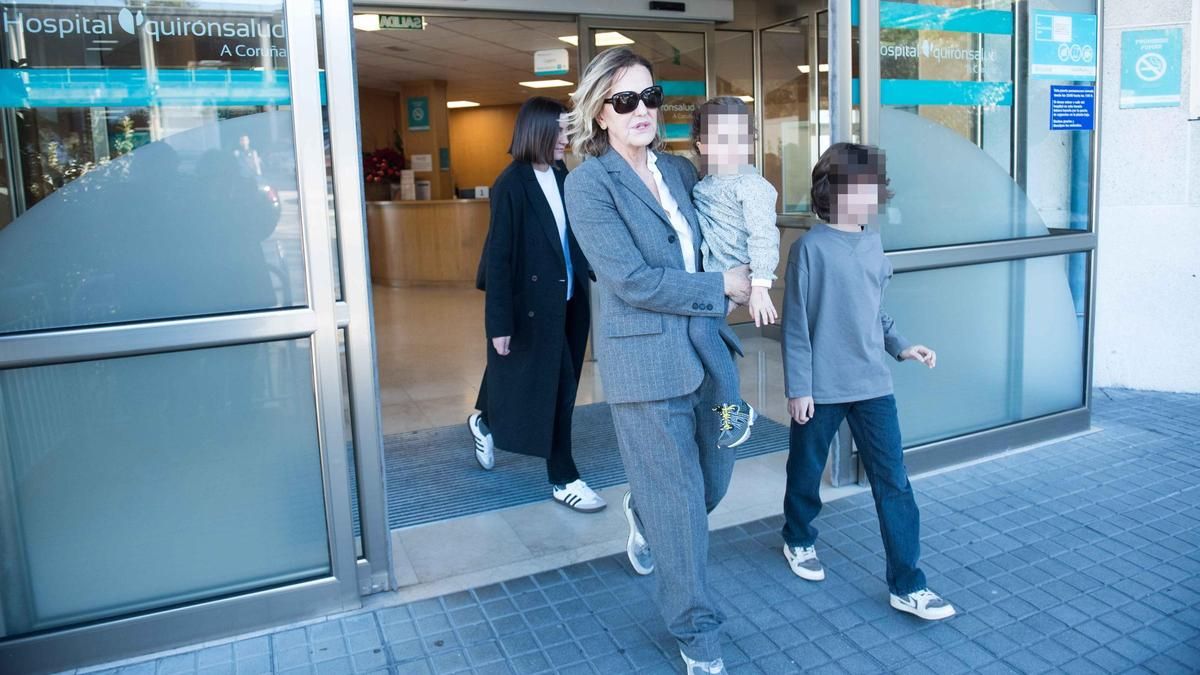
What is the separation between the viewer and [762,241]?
259cm

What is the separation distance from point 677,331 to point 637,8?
16.9 ft

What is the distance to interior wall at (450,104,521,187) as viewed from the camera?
1931cm

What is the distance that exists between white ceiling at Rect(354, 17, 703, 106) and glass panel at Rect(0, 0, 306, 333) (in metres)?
4.77

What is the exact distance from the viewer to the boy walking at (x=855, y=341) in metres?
3.09

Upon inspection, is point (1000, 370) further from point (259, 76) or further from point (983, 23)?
point (259, 76)

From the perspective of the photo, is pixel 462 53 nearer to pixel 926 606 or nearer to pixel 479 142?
pixel 479 142

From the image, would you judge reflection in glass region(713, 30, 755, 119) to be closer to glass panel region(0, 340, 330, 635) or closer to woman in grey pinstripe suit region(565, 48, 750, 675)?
woman in grey pinstripe suit region(565, 48, 750, 675)

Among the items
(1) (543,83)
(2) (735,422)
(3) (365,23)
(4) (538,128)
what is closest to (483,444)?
(4) (538,128)

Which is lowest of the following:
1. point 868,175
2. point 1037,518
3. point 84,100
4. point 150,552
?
point 1037,518

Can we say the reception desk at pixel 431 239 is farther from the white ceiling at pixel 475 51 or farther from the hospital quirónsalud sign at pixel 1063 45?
the hospital quirónsalud sign at pixel 1063 45

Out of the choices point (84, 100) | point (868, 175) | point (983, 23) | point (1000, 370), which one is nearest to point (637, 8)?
point (983, 23)

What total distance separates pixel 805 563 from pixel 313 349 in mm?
1878

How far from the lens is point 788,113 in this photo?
26.8ft

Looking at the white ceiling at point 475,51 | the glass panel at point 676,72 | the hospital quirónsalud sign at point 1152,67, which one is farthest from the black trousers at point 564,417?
the white ceiling at point 475,51
